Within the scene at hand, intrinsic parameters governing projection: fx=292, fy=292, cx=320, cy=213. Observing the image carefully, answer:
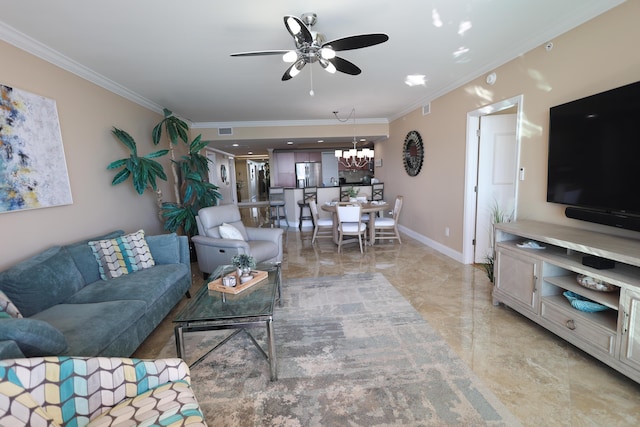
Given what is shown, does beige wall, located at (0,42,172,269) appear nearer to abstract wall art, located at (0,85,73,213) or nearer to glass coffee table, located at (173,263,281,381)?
abstract wall art, located at (0,85,73,213)

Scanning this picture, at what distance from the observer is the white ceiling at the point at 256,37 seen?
2.08 metres

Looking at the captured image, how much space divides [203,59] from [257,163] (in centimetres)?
1465

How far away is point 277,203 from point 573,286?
6.19 m

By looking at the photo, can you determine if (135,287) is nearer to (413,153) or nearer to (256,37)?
(256,37)

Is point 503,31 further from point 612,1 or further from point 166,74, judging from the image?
point 166,74

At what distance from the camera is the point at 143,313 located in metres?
2.20

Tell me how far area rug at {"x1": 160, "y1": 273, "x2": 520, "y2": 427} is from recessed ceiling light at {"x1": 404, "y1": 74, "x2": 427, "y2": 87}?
281 cm

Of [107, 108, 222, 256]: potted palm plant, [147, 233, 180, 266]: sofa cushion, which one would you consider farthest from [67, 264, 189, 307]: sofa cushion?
[107, 108, 222, 256]: potted palm plant

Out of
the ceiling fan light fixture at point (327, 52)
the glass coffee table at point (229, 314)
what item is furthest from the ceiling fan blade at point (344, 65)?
the glass coffee table at point (229, 314)

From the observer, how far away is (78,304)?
7.03ft

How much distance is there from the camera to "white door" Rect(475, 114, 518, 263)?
3785 millimetres

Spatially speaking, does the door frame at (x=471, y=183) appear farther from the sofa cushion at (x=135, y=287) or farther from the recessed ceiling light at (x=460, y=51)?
the sofa cushion at (x=135, y=287)

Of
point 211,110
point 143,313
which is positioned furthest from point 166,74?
point 143,313

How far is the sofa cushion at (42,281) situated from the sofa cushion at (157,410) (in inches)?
54.3
